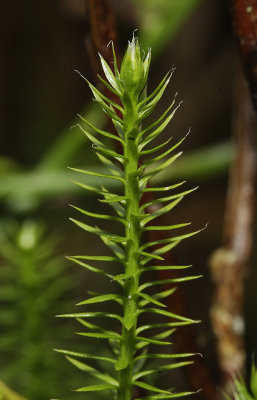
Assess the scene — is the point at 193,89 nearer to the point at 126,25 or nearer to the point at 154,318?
the point at 126,25

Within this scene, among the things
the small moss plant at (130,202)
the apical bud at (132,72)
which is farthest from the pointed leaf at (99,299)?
the apical bud at (132,72)

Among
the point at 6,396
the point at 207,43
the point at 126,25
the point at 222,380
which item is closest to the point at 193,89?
the point at 207,43

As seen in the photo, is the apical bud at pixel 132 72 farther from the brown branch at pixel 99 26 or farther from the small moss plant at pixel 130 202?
the brown branch at pixel 99 26

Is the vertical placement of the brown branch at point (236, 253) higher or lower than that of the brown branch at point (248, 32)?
lower

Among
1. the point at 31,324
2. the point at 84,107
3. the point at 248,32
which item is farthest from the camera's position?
the point at 84,107

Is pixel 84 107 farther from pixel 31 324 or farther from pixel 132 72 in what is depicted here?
pixel 132 72

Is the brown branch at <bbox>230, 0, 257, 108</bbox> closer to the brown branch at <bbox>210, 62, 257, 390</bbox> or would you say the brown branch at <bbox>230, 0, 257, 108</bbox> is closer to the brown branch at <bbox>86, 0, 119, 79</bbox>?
the brown branch at <bbox>86, 0, 119, 79</bbox>

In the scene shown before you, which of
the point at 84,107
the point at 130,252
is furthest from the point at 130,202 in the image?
the point at 84,107
